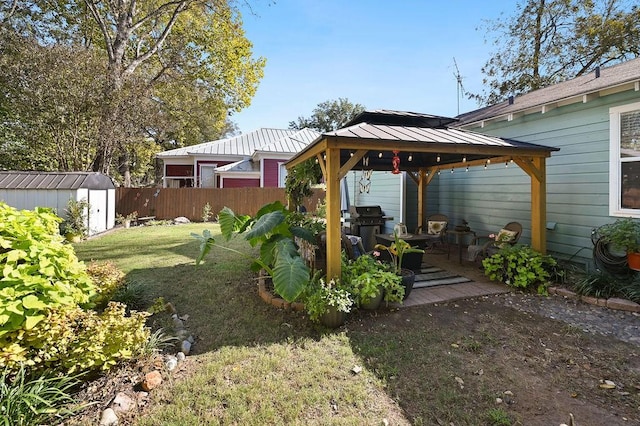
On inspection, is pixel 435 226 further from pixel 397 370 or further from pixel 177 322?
pixel 177 322

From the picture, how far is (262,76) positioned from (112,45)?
6.77 m

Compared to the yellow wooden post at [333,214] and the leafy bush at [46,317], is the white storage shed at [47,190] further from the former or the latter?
the yellow wooden post at [333,214]

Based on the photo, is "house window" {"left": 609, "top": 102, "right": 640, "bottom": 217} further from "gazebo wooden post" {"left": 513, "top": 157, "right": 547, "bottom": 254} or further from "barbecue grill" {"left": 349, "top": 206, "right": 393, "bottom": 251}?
"barbecue grill" {"left": 349, "top": 206, "right": 393, "bottom": 251}

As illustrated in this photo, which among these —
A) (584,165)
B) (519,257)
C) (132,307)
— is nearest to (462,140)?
(519,257)

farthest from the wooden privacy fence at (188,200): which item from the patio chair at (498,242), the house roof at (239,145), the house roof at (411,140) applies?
the patio chair at (498,242)

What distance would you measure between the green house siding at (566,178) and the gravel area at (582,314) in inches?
56.9

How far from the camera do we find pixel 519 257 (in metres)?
4.72

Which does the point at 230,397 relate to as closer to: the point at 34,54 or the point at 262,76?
the point at 34,54

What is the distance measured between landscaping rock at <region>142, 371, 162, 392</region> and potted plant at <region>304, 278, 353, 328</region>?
149 centimetres

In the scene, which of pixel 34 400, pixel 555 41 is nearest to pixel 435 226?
pixel 34 400

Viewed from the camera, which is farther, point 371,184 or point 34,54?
point 371,184

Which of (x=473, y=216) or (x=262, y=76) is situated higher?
(x=262, y=76)

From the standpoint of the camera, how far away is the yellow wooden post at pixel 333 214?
12.5 feet

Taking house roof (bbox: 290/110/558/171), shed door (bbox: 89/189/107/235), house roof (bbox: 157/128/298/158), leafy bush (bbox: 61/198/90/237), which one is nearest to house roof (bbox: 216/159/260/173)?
house roof (bbox: 157/128/298/158)
